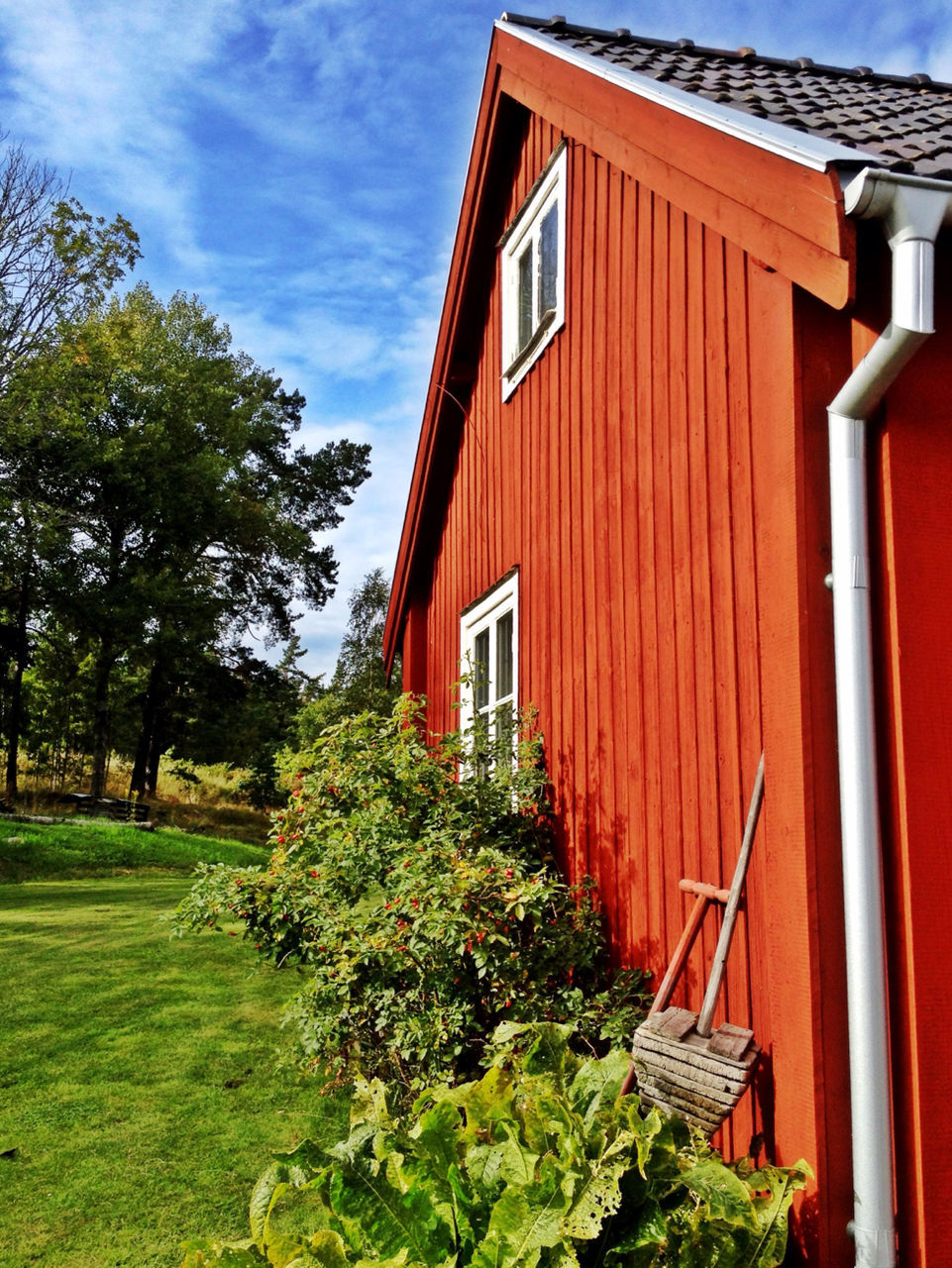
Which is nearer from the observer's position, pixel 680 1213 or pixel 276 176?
pixel 680 1213

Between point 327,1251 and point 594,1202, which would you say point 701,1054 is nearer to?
point 594,1202

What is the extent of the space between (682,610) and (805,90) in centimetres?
263

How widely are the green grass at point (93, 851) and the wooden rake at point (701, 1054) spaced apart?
1142cm

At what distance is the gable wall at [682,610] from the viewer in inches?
113

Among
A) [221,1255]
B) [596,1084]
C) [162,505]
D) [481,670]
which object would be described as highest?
[162,505]

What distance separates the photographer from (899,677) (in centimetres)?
275

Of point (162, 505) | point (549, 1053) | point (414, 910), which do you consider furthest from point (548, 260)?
point (162, 505)

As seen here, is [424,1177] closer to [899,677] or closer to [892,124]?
[899,677]

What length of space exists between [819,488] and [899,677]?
0.64 metres

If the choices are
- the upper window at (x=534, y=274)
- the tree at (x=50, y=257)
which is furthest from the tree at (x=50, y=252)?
the upper window at (x=534, y=274)

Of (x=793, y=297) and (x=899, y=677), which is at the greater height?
(x=793, y=297)

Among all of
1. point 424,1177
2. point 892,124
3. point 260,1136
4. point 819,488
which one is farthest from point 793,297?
point 260,1136

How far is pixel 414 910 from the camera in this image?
4.05 m

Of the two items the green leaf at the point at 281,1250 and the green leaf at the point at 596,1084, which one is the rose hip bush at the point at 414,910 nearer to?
the green leaf at the point at 596,1084
